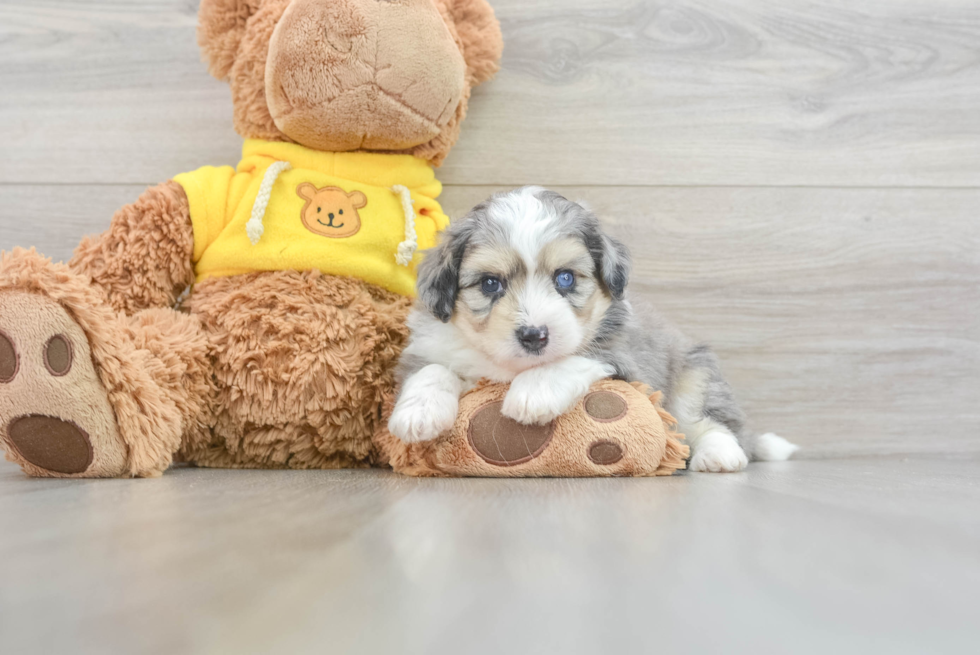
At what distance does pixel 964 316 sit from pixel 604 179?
1.33 m

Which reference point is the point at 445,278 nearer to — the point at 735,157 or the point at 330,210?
the point at 330,210

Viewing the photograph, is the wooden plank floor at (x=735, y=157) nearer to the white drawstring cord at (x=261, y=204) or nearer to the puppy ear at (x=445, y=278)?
the white drawstring cord at (x=261, y=204)

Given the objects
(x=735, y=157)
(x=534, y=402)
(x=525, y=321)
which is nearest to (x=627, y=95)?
(x=735, y=157)

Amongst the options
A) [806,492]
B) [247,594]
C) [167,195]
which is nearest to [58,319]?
[167,195]

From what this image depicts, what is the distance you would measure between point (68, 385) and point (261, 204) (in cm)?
67

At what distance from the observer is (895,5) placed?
242cm

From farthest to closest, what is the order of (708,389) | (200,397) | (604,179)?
(604,179) → (708,389) → (200,397)

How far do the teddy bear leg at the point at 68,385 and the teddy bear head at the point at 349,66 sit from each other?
716 mm

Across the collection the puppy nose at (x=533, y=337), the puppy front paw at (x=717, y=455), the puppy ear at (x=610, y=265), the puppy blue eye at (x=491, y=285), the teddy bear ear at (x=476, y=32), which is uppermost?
the teddy bear ear at (x=476, y=32)

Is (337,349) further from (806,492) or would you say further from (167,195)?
(806,492)

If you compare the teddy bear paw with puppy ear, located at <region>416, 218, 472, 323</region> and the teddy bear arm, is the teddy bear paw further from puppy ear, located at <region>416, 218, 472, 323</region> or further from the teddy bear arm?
puppy ear, located at <region>416, 218, 472, 323</region>

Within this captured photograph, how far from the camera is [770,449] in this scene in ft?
7.07

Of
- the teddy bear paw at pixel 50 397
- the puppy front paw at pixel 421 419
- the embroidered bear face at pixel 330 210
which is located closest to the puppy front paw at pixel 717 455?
the puppy front paw at pixel 421 419

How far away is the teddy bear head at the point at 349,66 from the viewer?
5.85 ft
